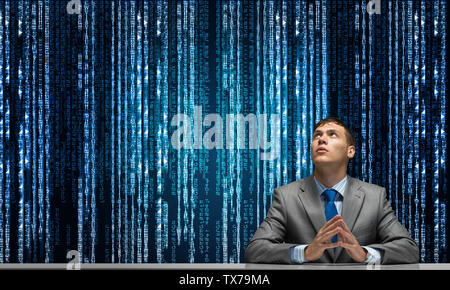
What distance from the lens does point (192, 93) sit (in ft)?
11.9

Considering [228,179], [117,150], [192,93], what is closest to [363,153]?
[228,179]

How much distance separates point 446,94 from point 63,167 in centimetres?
249

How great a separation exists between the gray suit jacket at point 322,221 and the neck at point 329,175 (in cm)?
4

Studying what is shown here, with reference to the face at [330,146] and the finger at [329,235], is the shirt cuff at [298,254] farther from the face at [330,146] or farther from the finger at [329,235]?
the face at [330,146]

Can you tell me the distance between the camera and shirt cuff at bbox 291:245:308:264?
7.14 ft

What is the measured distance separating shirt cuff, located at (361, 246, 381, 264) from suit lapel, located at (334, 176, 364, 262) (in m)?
0.24

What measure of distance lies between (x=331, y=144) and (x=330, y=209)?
290mm

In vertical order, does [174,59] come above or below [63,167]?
above

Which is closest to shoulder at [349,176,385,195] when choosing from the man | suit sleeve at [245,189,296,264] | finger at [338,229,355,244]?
the man

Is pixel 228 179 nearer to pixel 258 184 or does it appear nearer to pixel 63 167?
pixel 258 184

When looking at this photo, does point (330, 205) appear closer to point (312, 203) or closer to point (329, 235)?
point (312, 203)

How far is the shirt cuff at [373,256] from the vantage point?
2.18 m

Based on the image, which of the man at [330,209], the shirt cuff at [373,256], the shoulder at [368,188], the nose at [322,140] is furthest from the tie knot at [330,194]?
the shirt cuff at [373,256]
